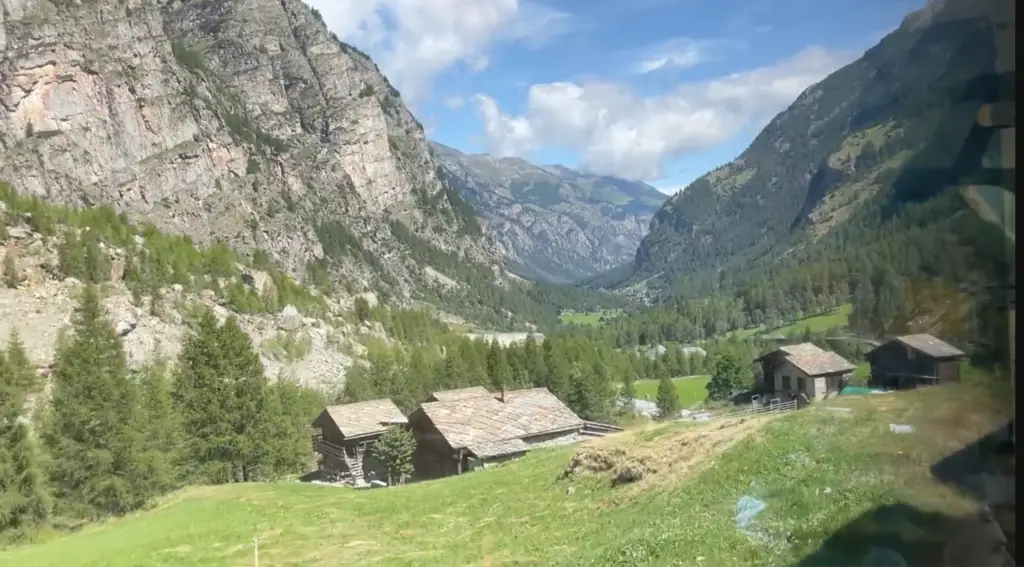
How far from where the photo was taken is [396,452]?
43.1 m

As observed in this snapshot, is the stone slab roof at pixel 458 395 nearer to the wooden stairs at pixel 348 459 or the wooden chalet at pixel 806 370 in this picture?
the wooden stairs at pixel 348 459

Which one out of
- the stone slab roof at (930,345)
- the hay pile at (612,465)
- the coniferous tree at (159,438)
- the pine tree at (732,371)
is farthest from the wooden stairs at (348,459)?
the stone slab roof at (930,345)

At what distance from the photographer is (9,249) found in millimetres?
84750

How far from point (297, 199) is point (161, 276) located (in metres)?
91.8

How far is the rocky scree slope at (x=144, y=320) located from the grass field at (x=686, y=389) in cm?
3737

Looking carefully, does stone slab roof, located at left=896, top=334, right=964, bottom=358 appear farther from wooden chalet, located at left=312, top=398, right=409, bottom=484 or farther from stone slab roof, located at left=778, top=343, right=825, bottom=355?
wooden chalet, located at left=312, top=398, right=409, bottom=484

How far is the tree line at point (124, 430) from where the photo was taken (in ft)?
125

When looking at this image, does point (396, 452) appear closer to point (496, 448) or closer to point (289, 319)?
point (496, 448)

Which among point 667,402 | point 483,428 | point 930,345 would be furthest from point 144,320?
point 930,345

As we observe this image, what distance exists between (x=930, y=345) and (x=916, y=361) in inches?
4.6

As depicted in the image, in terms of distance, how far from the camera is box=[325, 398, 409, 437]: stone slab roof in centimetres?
4941

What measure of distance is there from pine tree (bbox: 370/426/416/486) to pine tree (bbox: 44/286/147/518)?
42.5 ft

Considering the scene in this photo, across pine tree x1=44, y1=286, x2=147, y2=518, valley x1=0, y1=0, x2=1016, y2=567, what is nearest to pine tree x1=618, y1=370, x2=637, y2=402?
valley x1=0, y1=0, x2=1016, y2=567

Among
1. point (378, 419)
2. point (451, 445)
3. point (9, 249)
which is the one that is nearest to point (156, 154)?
point (9, 249)
